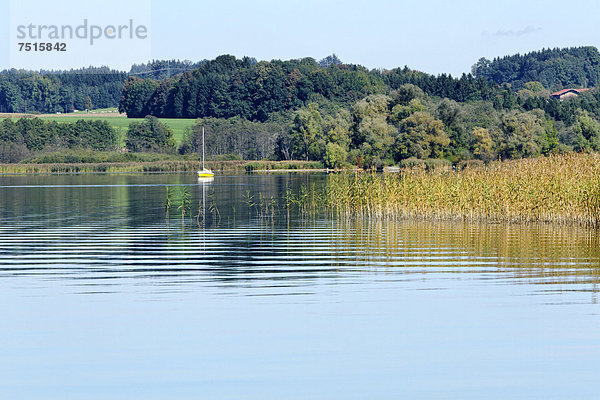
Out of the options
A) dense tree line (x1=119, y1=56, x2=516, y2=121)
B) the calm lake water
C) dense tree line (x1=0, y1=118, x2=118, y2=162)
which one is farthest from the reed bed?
the calm lake water

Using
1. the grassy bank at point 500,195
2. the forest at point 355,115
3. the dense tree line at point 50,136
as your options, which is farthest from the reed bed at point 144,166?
the grassy bank at point 500,195

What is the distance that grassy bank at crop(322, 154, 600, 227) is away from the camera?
27.1m

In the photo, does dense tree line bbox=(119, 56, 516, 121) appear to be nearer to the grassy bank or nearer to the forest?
the forest

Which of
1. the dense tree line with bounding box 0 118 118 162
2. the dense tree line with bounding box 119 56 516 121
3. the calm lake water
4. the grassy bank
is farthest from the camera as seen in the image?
the dense tree line with bounding box 119 56 516 121

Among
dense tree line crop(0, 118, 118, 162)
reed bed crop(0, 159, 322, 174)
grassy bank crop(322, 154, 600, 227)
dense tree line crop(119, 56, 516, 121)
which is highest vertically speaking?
dense tree line crop(119, 56, 516, 121)

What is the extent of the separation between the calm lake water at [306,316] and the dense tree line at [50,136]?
313ft

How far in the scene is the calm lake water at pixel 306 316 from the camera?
1007 cm

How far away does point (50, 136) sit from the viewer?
12225 centimetres

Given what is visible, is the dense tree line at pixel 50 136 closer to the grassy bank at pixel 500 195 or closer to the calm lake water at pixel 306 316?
the grassy bank at pixel 500 195

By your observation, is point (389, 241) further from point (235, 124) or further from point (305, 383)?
point (235, 124)

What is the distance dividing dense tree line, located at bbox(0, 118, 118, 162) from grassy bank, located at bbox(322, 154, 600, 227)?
9220 centimetres

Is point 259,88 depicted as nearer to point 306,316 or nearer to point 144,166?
point 144,166

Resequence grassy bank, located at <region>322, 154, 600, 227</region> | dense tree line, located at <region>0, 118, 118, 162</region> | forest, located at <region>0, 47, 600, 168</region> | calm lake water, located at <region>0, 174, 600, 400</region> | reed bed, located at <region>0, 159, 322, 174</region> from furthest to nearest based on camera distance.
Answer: dense tree line, located at <region>0, 118, 118, 162</region>, reed bed, located at <region>0, 159, 322, 174</region>, forest, located at <region>0, 47, 600, 168</region>, grassy bank, located at <region>322, 154, 600, 227</region>, calm lake water, located at <region>0, 174, 600, 400</region>

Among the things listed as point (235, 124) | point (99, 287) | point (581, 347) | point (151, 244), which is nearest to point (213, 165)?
point (235, 124)
